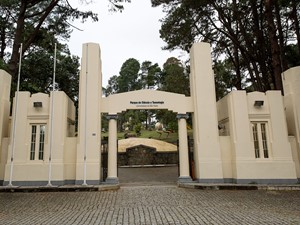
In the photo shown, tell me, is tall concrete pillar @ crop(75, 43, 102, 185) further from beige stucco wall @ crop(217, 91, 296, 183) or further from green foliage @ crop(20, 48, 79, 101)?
green foliage @ crop(20, 48, 79, 101)

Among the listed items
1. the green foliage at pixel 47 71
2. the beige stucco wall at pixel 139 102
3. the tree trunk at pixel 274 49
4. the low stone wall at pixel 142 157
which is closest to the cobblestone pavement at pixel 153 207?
the beige stucco wall at pixel 139 102

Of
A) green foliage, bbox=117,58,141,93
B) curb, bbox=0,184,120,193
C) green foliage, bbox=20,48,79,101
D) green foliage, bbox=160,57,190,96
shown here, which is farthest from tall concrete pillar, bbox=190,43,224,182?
green foliage, bbox=117,58,141,93

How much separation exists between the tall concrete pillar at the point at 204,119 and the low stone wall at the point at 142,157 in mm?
14021

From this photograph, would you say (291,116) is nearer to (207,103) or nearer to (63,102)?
(207,103)

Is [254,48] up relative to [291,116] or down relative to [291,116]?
up

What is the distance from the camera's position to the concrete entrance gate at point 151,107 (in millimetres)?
11329

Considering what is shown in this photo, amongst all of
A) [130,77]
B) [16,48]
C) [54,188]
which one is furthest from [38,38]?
[130,77]

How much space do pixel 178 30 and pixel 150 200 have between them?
11366 millimetres

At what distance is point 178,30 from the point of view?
1644cm

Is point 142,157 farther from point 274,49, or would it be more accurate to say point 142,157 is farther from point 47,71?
point 274,49

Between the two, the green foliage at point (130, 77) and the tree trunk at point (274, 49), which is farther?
the green foliage at point (130, 77)

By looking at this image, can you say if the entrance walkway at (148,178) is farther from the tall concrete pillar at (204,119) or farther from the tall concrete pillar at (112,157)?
the tall concrete pillar at (204,119)

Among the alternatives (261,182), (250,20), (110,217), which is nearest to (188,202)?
(110,217)

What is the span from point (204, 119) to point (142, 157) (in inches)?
586
